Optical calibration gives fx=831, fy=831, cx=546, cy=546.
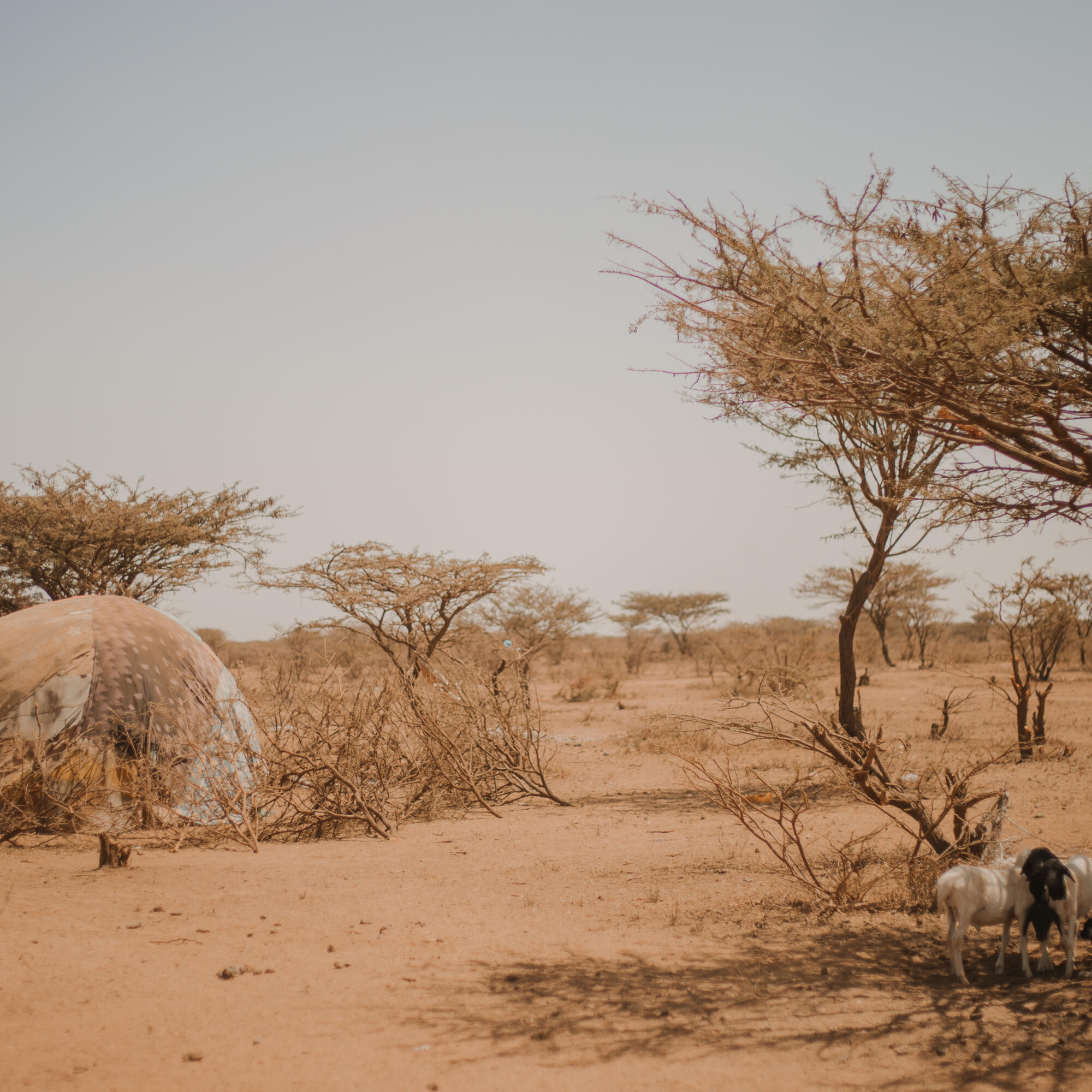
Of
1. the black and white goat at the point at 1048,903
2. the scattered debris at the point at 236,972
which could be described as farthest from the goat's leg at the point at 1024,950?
the scattered debris at the point at 236,972

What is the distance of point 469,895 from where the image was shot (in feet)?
17.5

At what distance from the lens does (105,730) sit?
7.37m

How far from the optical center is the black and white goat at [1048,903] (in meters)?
3.73

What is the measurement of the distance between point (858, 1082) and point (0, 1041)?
10.7 ft

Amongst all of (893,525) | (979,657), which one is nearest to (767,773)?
(893,525)

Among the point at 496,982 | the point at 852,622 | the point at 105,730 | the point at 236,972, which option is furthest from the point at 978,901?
the point at 105,730

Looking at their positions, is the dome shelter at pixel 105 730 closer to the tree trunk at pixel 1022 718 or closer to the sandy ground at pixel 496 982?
the sandy ground at pixel 496 982

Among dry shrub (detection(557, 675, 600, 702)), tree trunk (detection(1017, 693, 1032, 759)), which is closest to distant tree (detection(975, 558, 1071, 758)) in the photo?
tree trunk (detection(1017, 693, 1032, 759))

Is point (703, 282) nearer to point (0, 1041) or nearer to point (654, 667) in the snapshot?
point (0, 1041)

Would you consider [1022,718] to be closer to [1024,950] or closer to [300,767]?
[1024,950]

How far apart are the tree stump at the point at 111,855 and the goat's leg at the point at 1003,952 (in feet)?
18.0

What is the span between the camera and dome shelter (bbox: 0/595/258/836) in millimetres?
6922

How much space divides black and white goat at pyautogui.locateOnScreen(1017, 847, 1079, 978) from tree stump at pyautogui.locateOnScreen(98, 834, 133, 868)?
18.4 feet

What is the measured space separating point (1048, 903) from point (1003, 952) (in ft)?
1.05
